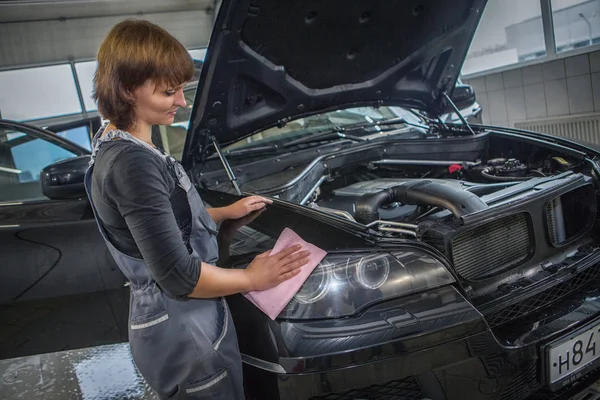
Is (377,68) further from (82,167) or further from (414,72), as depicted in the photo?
(82,167)

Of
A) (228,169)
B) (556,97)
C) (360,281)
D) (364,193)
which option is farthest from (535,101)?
(360,281)

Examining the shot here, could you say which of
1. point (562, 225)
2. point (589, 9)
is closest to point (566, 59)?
point (589, 9)

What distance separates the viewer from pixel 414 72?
2432 mm

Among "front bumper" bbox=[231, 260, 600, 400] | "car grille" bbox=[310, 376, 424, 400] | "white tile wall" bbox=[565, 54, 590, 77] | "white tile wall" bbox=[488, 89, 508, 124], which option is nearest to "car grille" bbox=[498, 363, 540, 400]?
"front bumper" bbox=[231, 260, 600, 400]

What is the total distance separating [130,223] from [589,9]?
5.30 m

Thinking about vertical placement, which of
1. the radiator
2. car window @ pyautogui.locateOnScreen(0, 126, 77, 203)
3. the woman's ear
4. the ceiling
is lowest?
the radiator

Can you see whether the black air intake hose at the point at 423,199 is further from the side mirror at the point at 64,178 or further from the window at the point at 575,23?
the window at the point at 575,23

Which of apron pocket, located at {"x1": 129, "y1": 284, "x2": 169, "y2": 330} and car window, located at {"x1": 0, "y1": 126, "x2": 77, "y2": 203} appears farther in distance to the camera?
car window, located at {"x1": 0, "y1": 126, "x2": 77, "y2": 203}

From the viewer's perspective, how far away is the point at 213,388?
3.36ft

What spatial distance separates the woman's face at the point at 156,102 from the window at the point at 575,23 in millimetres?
4974

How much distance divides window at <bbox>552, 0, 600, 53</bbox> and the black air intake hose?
13.8 feet

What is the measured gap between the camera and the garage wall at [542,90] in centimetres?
472

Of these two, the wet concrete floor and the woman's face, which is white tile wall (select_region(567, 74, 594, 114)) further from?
the woman's face

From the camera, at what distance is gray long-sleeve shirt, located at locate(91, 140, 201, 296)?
34.2 inches
